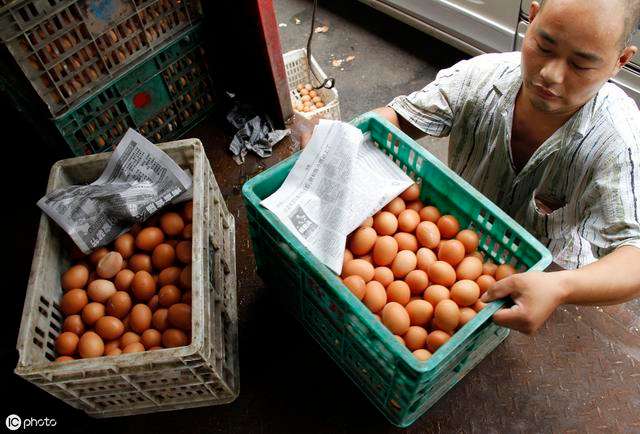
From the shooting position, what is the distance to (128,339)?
141 cm

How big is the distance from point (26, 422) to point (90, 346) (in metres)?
0.43

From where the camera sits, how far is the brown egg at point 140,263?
1562mm

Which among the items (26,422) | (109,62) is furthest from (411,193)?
(26,422)

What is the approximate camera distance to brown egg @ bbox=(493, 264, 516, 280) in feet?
4.42

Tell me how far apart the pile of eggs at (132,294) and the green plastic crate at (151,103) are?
44 cm

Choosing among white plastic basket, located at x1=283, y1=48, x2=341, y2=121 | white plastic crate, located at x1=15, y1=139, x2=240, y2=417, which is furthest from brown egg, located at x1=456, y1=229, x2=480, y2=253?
white plastic basket, located at x1=283, y1=48, x2=341, y2=121

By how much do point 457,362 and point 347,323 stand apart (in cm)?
30

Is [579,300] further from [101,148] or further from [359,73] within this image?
[359,73]

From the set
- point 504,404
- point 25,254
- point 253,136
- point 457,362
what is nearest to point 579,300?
point 457,362

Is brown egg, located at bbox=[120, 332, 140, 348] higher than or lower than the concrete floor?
higher

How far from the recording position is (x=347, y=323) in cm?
124

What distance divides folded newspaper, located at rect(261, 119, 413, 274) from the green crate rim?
48 millimetres

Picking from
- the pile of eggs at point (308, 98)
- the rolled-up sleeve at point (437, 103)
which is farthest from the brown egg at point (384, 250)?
the pile of eggs at point (308, 98)

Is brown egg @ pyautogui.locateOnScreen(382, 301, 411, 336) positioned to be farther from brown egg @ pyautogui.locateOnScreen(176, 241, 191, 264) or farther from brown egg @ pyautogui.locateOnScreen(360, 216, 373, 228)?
brown egg @ pyautogui.locateOnScreen(176, 241, 191, 264)
